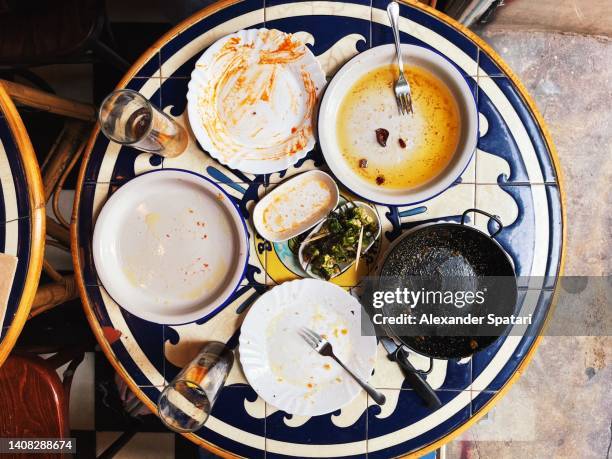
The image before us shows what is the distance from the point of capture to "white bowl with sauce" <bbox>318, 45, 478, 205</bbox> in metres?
1.30

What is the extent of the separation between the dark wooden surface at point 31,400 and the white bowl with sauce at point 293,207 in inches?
38.0

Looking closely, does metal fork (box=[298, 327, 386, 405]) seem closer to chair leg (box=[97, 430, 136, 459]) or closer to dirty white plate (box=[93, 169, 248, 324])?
dirty white plate (box=[93, 169, 248, 324])

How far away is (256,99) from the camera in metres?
1.35

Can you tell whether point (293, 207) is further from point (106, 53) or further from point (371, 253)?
point (106, 53)

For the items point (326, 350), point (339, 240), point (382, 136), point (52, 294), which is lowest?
point (326, 350)

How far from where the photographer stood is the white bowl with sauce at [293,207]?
1.32 metres

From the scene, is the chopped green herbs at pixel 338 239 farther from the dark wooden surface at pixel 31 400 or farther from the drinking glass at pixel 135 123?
the dark wooden surface at pixel 31 400

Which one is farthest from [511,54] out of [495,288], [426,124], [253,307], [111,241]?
[111,241]

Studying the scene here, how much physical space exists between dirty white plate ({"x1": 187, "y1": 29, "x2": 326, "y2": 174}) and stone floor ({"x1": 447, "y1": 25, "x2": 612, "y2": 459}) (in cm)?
128

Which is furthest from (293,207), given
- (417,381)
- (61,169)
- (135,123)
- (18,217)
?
(61,169)

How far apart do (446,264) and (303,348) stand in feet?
1.58

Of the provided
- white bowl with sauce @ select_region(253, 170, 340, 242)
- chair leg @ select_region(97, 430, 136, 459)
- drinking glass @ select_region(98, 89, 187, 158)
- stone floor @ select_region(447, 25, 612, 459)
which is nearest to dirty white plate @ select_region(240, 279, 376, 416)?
white bowl with sauce @ select_region(253, 170, 340, 242)

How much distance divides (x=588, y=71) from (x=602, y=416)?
1686 mm

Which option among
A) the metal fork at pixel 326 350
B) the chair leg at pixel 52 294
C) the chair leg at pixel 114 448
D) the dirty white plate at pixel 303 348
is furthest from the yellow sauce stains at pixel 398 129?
the chair leg at pixel 114 448
